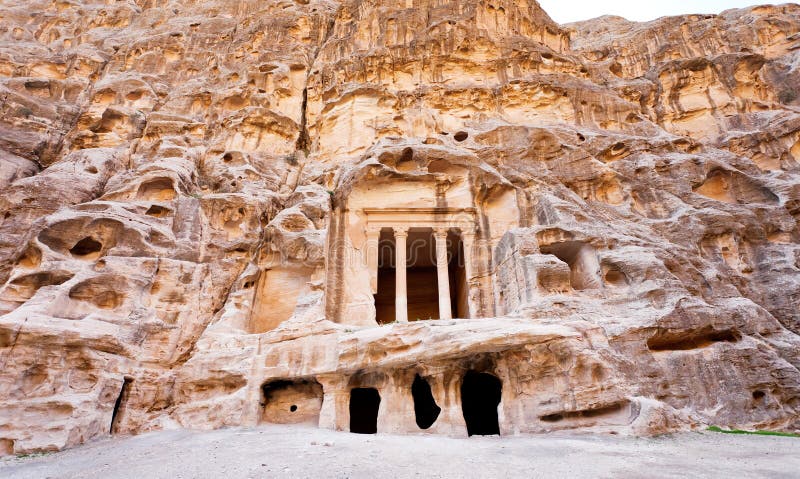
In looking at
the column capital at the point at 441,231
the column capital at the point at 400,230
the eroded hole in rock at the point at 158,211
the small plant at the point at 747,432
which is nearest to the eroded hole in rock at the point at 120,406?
the eroded hole in rock at the point at 158,211

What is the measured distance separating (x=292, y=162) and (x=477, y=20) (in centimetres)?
1456

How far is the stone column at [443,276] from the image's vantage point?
14.0m

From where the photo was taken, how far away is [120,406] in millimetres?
10586

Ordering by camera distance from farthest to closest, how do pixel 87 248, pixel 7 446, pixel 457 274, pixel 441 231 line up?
1. pixel 457 274
2. pixel 441 231
3. pixel 87 248
4. pixel 7 446

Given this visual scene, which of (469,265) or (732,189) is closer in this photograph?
(469,265)

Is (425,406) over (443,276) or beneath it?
beneath

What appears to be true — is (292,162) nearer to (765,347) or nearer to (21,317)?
(21,317)

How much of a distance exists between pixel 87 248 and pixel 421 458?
13.3 m

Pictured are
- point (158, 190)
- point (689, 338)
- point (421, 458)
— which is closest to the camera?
point (421, 458)

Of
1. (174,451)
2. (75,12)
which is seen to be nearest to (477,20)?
(174,451)

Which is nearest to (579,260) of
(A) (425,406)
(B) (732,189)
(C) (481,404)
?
(C) (481,404)

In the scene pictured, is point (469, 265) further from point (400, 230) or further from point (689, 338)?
point (689, 338)

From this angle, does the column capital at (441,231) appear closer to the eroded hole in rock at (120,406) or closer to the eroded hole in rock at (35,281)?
the eroded hole in rock at (120,406)

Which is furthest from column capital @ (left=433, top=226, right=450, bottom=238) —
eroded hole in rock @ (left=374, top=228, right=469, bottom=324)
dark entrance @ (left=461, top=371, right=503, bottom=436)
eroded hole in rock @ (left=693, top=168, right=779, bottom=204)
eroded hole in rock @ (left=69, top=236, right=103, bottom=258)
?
eroded hole in rock @ (left=69, top=236, right=103, bottom=258)
